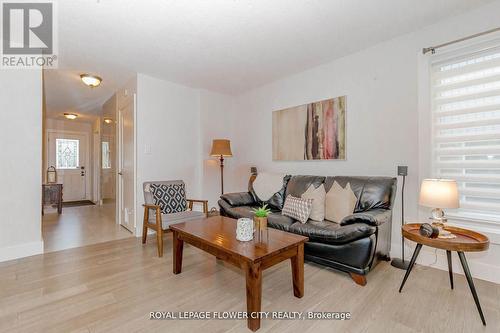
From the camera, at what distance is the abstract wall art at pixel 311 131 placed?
10.4 ft

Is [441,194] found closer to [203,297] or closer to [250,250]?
[250,250]

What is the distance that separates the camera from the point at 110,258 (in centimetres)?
268

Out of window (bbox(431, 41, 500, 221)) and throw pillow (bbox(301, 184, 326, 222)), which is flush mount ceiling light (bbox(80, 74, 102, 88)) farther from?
window (bbox(431, 41, 500, 221))

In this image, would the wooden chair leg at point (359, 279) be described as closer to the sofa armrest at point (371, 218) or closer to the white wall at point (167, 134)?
the sofa armrest at point (371, 218)

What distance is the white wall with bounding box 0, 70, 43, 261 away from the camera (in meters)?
2.61

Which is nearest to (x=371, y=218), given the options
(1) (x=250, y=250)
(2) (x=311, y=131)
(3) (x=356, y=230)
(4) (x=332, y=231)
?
(3) (x=356, y=230)

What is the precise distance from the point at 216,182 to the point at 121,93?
7.54 feet

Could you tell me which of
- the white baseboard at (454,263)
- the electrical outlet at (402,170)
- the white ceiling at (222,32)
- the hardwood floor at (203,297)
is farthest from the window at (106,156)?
the white baseboard at (454,263)

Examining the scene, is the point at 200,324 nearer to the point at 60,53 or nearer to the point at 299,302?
the point at 299,302

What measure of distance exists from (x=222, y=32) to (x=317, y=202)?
2.12m

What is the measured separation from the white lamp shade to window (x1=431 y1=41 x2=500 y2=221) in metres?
0.59

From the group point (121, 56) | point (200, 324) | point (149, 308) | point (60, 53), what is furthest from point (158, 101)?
point (200, 324)

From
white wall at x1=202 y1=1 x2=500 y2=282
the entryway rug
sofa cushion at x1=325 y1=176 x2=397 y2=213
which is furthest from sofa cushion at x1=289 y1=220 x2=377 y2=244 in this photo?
the entryway rug

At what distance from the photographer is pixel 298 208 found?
2.75 m
